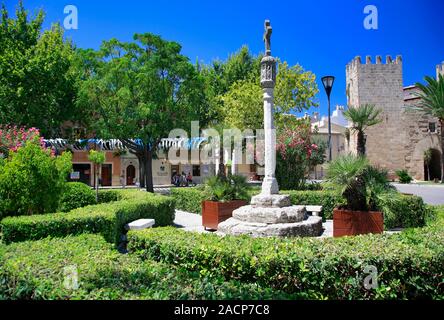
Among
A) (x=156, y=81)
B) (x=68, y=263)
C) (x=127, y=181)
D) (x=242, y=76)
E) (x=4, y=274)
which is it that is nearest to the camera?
(x=4, y=274)

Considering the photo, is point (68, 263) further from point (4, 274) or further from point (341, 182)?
point (341, 182)

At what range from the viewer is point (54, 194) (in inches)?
341

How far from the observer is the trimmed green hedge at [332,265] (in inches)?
147

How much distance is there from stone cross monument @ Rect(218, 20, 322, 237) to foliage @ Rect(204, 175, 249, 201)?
229 centimetres

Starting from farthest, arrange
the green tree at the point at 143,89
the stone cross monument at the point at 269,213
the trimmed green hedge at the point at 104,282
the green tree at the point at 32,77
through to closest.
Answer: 1. the green tree at the point at 32,77
2. the green tree at the point at 143,89
3. the stone cross monument at the point at 269,213
4. the trimmed green hedge at the point at 104,282

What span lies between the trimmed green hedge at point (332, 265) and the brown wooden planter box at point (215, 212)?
576 cm

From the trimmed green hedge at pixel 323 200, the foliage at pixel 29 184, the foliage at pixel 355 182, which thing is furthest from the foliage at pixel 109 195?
the foliage at pixel 355 182

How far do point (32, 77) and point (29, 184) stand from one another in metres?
17.1

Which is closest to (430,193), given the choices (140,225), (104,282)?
(140,225)

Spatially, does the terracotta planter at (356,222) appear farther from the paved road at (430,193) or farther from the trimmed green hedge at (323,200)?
the paved road at (430,193)

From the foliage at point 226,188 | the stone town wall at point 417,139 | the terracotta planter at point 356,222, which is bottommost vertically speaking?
the terracotta planter at point 356,222
